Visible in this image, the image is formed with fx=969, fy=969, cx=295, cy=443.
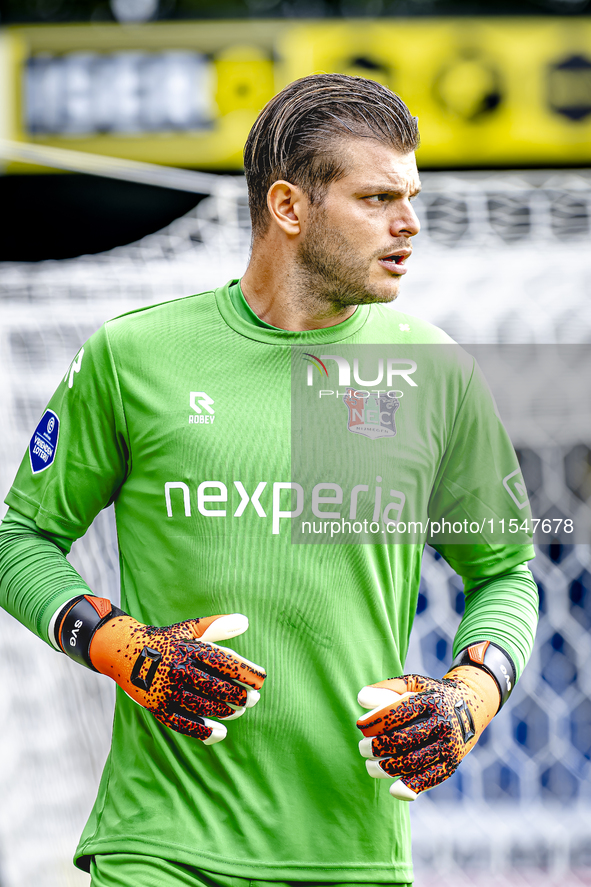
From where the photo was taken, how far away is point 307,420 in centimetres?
135

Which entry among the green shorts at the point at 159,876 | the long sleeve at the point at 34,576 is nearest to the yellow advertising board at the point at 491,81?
the long sleeve at the point at 34,576

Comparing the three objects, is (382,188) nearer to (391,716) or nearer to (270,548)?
(270,548)

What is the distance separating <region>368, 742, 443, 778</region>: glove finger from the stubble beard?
0.59 metres

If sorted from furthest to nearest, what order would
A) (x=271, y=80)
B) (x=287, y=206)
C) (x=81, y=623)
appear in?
(x=271, y=80) → (x=287, y=206) → (x=81, y=623)

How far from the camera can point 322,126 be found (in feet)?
4.30

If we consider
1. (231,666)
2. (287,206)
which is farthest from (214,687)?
(287,206)

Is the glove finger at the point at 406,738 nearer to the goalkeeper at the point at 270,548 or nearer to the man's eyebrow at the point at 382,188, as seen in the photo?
the goalkeeper at the point at 270,548

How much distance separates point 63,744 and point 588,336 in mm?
2037

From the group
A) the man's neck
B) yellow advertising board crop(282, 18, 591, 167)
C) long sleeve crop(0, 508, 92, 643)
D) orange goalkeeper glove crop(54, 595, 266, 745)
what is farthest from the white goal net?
orange goalkeeper glove crop(54, 595, 266, 745)

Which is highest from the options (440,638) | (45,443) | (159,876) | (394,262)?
(394,262)

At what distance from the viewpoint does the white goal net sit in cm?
282

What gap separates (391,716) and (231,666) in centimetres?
19

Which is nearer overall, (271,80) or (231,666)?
(231,666)

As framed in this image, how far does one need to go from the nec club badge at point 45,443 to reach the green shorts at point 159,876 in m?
0.53
